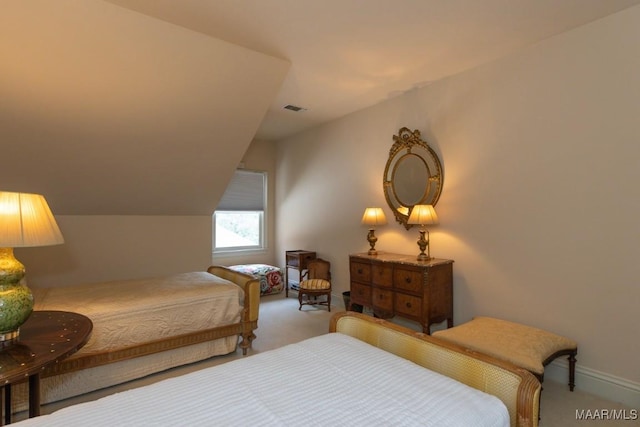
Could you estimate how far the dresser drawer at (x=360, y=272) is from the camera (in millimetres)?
3492

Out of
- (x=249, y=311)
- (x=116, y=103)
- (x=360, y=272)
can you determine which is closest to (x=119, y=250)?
(x=116, y=103)

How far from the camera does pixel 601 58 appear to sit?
2.39 meters

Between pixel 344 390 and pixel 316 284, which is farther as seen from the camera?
pixel 316 284

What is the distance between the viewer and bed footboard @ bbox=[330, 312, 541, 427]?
1.14 meters

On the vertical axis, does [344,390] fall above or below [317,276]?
above

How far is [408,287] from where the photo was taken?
306cm

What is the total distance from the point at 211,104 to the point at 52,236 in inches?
74.3

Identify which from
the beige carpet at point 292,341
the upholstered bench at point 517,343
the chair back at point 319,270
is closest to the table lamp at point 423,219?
the upholstered bench at point 517,343

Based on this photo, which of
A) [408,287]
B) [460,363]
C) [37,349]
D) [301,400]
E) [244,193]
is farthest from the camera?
[244,193]

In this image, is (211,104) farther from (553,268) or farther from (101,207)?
(553,268)

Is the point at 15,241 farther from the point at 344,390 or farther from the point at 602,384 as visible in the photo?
the point at 602,384

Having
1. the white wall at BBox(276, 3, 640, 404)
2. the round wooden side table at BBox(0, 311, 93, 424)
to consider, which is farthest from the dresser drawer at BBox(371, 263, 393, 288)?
the round wooden side table at BBox(0, 311, 93, 424)

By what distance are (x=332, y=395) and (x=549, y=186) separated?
2.48m

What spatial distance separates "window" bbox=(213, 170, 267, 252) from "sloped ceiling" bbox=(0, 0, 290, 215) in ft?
4.16
